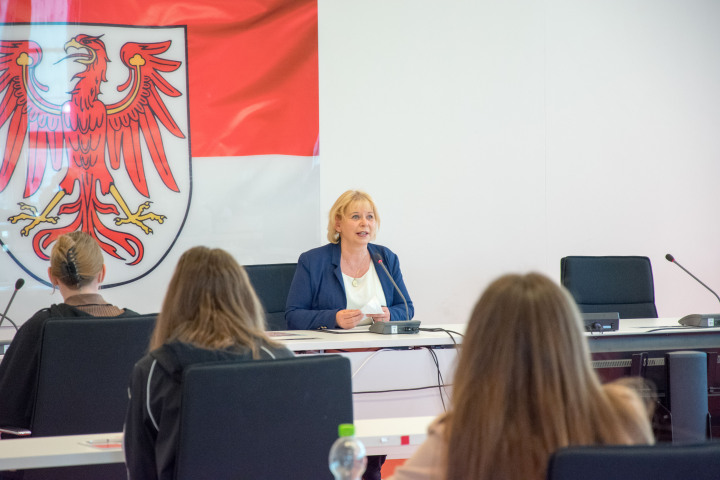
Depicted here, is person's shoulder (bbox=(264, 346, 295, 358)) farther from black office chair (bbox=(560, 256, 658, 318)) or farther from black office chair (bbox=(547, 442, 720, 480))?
black office chair (bbox=(560, 256, 658, 318))

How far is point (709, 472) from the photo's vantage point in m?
1.03

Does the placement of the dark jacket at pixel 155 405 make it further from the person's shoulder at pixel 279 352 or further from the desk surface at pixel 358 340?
the desk surface at pixel 358 340

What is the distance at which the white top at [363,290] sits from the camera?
3842 millimetres

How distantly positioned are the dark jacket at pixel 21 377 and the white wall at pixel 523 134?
2347mm

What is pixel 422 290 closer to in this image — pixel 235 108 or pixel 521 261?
pixel 521 261

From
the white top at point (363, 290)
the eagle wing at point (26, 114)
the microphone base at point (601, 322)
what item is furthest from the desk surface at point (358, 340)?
the eagle wing at point (26, 114)

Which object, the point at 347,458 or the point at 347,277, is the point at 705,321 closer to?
the point at 347,277

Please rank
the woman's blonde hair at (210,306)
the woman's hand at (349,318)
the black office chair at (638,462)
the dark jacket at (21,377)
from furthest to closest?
the woman's hand at (349,318)
the dark jacket at (21,377)
the woman's blonde hair at (210,306)
the black office chair at (638,462)

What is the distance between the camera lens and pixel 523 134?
16.6ft

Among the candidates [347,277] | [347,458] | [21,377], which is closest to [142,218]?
[347,277]

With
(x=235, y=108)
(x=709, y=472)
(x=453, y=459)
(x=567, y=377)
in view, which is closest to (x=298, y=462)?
(x=453, y=459)

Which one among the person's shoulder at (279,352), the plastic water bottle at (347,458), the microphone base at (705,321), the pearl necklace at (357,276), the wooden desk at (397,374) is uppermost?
the pearl necklace at (357,276)

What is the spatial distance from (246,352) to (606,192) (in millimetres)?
3897

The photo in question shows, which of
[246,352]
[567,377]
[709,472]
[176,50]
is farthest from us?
[176,50]
